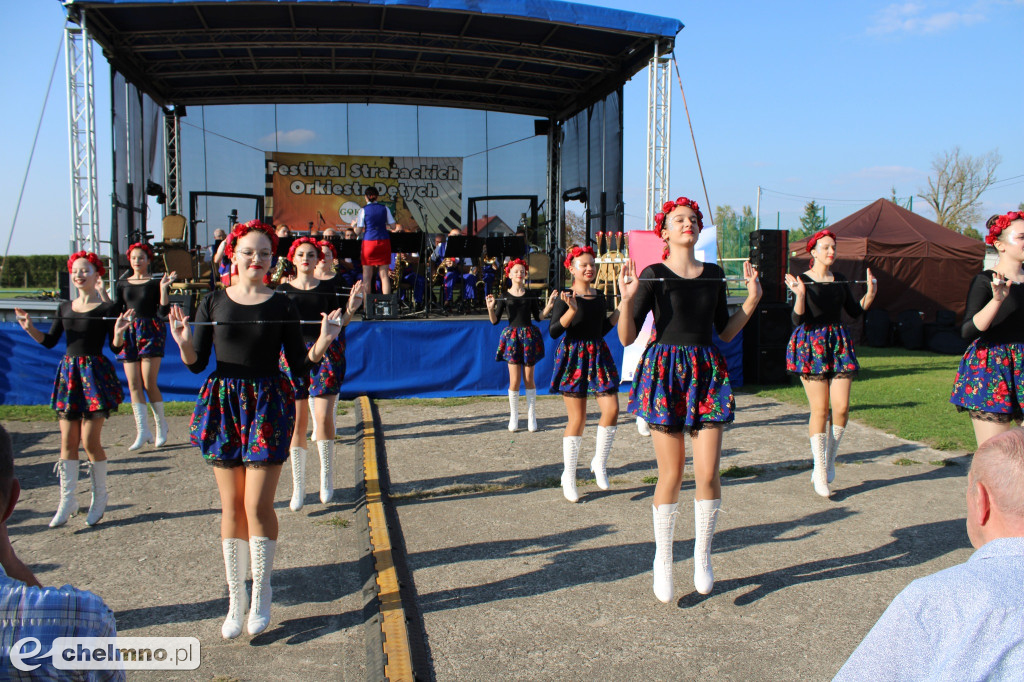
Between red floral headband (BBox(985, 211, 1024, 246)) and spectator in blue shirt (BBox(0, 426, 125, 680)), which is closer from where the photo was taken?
spectator in blue shirt (BBox(0, 426, 125, 680))

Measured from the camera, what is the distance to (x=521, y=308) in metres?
7.95

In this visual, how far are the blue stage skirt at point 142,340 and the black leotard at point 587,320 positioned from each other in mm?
4284

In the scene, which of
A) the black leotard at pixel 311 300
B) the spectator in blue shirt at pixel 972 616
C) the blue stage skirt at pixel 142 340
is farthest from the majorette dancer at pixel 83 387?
the spectator in blue shirt at pixel 972 616

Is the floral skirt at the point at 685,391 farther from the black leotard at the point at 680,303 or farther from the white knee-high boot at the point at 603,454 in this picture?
the white knee-high boot at the point at 603,454

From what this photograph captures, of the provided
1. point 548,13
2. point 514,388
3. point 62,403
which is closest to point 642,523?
point 514,388

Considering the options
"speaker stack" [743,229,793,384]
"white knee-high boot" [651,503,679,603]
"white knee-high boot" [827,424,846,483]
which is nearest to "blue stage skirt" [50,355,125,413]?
"white knee-high boot" [651,503,679,603]

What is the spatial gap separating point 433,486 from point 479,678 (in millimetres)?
3007

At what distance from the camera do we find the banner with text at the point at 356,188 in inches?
705

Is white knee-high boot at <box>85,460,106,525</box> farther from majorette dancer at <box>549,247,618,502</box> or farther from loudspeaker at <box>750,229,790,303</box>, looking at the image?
loudspeaker at <box>750,229,790,303</box>

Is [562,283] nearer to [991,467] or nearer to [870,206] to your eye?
[870,206]

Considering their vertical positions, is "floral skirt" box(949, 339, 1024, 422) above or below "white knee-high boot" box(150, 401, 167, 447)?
above

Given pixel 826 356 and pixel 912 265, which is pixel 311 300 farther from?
pixel 912 265

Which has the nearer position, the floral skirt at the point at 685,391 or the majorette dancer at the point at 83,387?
the floral skirt at the point at 685,391

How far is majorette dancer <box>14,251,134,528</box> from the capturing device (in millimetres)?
4938
